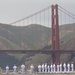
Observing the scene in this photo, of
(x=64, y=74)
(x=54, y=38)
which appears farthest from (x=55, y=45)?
(x=64, y=74)

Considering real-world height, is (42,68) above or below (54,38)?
below

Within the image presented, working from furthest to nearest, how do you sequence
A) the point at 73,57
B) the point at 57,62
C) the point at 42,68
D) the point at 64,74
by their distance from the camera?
the point at 73,57 < the point at 57,62 < the point at 42,68 < the point at 64,74

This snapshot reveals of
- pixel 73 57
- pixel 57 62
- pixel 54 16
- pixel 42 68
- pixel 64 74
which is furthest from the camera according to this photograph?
pixel 73 57

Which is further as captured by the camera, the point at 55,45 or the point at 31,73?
the point at 55,45

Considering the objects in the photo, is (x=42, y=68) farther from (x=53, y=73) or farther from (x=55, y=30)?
(x=55, y=30)

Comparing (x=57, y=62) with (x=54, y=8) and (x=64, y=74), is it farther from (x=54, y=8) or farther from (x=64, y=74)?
(x=64, y=74)

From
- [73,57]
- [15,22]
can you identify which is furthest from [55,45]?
[73,57]

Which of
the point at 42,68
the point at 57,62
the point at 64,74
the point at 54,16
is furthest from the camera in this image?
the point at 54,16

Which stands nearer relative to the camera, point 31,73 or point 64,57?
point 31,73

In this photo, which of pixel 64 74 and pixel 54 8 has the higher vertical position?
pixel 54 8
